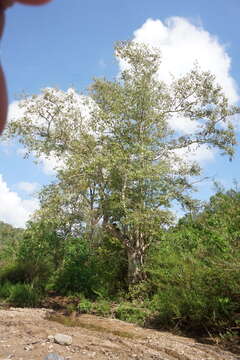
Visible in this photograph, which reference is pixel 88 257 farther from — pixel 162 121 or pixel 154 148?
pixel 162 121

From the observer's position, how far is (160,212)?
11453 millimetres

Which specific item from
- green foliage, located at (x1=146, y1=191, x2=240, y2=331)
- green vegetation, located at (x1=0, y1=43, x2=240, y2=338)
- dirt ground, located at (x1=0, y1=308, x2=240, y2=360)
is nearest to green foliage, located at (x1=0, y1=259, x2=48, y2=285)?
green vegetation, located at (x1=0, y1=43, x2=240, y2=338)

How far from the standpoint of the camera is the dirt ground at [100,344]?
5.57 metres

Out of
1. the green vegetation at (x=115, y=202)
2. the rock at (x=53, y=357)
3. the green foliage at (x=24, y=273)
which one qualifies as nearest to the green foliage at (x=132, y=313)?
the green vegetation at (x=115, y=202)

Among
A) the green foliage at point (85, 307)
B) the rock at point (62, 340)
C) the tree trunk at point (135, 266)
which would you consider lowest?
the rock at point (62, 340)

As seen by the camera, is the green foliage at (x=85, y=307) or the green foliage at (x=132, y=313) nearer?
the green foliage at (x=132, y=313)

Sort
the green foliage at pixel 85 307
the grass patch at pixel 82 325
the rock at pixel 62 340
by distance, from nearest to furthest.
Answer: the rock at pixel 62 340 < the grass patch at pixel 82 325 < the green foliage at pixel 85 307

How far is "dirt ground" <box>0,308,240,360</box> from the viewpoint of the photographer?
5574mm

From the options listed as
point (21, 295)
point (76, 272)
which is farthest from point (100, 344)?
point (21, 295)

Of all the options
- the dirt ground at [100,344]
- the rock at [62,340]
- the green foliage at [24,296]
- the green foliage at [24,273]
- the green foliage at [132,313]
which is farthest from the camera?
the green foliage at [24,273]

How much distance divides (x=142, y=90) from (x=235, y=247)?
22.4 feet

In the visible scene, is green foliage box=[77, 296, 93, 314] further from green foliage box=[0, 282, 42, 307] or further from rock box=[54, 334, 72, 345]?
rock box=[54, 334, 72, 345]

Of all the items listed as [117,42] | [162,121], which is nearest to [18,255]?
[162,121]

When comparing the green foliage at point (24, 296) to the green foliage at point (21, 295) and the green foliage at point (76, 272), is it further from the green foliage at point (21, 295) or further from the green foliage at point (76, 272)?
the green foliage at point (76, 272)
